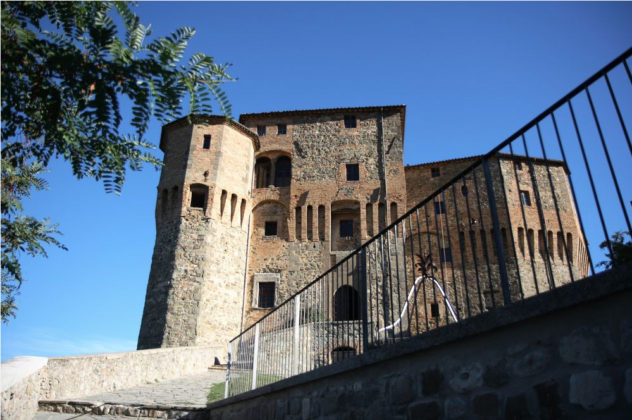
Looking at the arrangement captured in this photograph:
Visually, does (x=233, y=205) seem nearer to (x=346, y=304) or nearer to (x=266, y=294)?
(x=266, y=294)

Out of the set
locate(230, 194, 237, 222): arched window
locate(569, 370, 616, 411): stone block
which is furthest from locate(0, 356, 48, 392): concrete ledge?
locate(230, 194, 237, 222): arched window

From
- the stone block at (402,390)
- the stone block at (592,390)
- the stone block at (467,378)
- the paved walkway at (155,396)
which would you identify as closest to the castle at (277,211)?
the paved walkway at (155,396)

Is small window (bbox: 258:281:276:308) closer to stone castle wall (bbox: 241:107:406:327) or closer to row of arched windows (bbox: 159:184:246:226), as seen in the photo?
stone castle wall (bbox: 241:107:406:327)

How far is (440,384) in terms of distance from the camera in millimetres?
3266

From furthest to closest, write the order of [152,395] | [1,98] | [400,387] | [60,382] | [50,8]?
[152,395] < [60,382] < [400,387] < [50,8] < [1,98]

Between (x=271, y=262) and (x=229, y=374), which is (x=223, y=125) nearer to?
(x=271, y=262)

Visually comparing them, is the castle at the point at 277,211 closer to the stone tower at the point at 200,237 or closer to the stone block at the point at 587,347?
the stone tower at the point at 200,237

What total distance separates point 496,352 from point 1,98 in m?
3.58

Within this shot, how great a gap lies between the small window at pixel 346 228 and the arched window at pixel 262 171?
540 centimetres

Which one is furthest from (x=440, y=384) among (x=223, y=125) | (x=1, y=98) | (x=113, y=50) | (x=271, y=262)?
(x=223, y=125)

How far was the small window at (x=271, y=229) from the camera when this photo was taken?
78.7 ft

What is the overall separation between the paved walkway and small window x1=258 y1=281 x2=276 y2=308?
8795 millimetres

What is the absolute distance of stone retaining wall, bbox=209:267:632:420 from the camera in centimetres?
236

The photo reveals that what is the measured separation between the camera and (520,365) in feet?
9.12
